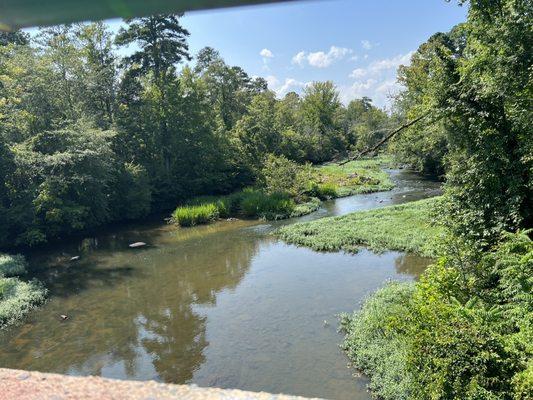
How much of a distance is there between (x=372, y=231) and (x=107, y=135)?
55.7ft

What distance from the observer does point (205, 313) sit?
13.6m

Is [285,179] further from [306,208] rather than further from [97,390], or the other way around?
[97,390]

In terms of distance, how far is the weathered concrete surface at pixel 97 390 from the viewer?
2.84m

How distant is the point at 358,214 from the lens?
79.3 ft

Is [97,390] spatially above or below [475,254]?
above

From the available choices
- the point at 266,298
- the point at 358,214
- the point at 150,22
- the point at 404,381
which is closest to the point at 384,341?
the point at 404,381

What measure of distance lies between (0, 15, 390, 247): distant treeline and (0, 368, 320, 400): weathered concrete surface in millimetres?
21088

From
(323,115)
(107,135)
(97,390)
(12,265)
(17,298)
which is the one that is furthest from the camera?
(323,115)

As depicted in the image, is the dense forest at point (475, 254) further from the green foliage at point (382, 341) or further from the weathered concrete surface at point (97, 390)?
the weathered concrete surface at point (97, 390)

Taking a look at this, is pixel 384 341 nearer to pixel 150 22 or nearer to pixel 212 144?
pixel 212 144

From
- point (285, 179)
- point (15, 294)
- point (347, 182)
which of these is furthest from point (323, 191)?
point (15, 294)

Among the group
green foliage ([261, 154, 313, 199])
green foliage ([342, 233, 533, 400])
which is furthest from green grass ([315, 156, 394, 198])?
green foliage ([342, 233, 533, 400])

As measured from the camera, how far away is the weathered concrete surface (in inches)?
112

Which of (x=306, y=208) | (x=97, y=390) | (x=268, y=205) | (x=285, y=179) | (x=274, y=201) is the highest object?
(x=285, y=179)
